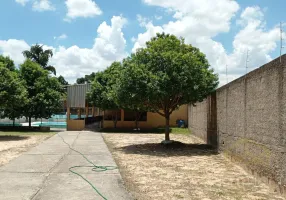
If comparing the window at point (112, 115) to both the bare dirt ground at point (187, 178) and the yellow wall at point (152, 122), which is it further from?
the bare dirt ground at point (187, 178)

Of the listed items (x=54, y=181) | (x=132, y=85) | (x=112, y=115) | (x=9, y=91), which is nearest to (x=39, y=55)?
Answer: (x=112, y=115)

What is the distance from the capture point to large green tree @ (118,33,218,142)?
14086 millimetres

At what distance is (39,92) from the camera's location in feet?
96.7

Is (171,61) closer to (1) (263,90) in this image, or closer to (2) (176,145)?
(2) (176,145)

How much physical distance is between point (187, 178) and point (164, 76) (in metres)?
5.91

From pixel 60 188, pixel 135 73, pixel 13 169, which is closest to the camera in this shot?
pixel 60 188

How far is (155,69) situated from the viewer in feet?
47.7

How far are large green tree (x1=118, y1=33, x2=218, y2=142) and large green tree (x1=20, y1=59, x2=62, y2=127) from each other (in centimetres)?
1573

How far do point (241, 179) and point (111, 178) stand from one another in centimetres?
344

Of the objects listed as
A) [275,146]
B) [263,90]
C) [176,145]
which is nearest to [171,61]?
[176,145]

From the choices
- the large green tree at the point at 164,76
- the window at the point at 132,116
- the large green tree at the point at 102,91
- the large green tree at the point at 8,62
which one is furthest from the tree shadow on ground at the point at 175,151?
the large green tree at the point at 8,62

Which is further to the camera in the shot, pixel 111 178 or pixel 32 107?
pixel 32 107

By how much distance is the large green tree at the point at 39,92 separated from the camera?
28.8 meters

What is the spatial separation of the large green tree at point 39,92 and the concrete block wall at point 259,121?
64.7 feet
